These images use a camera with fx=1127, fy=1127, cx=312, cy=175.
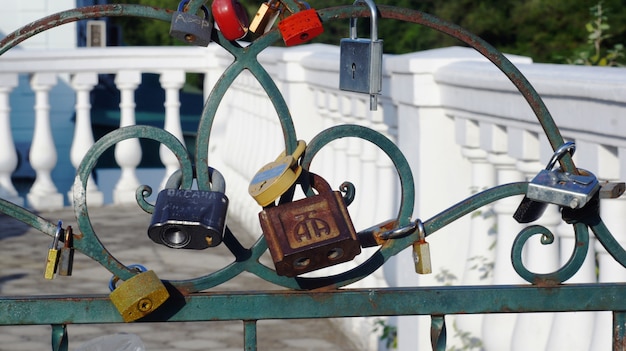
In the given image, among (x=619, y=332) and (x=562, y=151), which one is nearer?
(x=562, y=151)

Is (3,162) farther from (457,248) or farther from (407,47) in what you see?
(407,47)

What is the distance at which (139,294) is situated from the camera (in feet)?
5.31

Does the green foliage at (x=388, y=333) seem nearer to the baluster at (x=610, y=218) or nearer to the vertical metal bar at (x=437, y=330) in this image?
the baluster at (x=610, y=218)

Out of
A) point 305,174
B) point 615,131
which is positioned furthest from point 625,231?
point 305,174

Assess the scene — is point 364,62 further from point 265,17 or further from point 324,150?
point 324,150

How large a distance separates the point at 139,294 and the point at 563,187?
0.65 meters

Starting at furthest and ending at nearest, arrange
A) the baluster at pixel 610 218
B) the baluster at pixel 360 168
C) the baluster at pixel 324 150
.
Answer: the baluster at pixel 324 150 < the baluster at pixel 360 168 < the baluster at pixel 610 218

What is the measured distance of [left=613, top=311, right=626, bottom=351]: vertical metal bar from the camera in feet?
5.98

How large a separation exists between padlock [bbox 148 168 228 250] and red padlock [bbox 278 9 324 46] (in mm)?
249

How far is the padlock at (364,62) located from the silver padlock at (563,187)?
28 cm

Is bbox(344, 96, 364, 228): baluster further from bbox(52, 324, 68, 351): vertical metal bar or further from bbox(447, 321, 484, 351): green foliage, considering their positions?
bbox(52, 324, 68, 351): vertical metal bar

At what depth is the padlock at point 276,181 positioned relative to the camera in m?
1.59

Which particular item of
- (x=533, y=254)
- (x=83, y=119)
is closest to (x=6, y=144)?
(x=83, y=119)

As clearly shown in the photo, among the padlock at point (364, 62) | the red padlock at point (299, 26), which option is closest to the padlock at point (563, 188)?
the padlock at point (364, 62)
